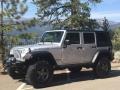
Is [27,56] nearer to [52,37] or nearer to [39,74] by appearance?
[39,74]

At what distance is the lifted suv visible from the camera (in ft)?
42.9

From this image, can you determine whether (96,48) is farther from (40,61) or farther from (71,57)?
(40,61)

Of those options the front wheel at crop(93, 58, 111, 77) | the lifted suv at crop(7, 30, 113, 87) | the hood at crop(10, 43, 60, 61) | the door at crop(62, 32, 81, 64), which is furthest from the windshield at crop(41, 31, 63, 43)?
the front wheel at crop(93, 58, 111, 77)

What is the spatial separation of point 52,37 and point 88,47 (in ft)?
4.73

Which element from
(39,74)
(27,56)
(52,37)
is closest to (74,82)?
(39,74)

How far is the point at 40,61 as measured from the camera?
1320cm

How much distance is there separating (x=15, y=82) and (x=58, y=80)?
160 cm

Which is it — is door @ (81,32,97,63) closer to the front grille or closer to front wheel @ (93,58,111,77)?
front wheel @ (93,58,111,77)

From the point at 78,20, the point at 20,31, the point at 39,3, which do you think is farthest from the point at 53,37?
the point at 39,3

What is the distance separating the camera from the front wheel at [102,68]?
15.1m

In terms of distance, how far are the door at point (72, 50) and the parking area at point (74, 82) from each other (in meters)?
0.79

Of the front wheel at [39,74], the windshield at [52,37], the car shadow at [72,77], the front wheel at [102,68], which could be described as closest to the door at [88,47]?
the front wheel at [102,68]

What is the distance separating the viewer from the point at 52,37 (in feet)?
47.9

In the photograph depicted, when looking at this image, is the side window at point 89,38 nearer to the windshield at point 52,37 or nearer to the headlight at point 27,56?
the windshield at point 52,37
